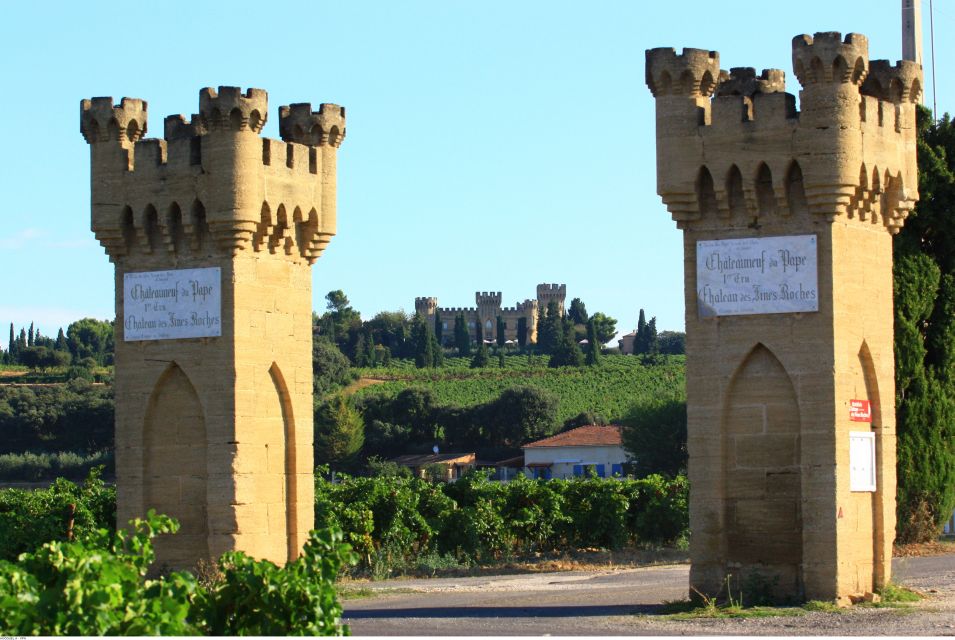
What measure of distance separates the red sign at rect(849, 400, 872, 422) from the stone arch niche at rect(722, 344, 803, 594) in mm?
690

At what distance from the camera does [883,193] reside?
19.1m

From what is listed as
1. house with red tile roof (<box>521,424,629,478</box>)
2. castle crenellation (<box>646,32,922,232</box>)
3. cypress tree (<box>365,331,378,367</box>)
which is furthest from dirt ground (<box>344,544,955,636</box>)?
cypress tree (<box>365,331,378,367</box>)

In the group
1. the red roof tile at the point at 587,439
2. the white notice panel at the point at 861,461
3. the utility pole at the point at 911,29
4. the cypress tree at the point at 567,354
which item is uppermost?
the utility pole at the point at 911,29

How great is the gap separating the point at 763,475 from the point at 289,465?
6.23 m

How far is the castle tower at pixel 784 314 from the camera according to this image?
17.9 meters

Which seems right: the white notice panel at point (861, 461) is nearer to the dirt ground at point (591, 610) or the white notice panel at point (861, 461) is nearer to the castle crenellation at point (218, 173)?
the dirt ground at point (591, 610)

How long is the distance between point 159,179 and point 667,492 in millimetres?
12709

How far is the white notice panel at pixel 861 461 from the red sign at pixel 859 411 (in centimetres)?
16

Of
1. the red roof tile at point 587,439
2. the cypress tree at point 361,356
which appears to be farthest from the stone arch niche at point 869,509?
the cypress tree at point 361,356

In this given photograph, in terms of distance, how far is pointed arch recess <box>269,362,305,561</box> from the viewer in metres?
20.7

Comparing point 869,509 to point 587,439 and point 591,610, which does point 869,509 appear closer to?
point 591,610

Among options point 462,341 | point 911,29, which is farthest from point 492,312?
point 911,29

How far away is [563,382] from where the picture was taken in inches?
4427

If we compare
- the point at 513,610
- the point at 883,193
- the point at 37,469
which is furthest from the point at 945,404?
the point at 37,469
